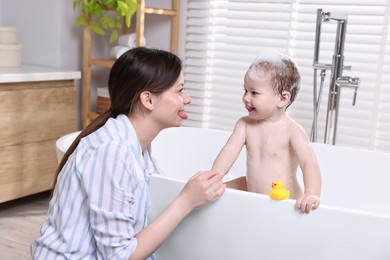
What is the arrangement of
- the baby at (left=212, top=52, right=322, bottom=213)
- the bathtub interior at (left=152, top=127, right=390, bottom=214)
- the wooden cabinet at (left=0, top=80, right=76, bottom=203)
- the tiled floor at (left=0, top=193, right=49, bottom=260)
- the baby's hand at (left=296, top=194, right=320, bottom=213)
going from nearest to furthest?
the baby's hand at (left=296, top=194, right=320, bottom=213) → the baby at (left=212, top=52, right=322, bottom=213) → the bathtub interior at (left=152, top=127, right=390, bottom=214) → the tiled floor at (left=0, top=193, right=49, bottom=260) → the wooden cabinet at (left=0, top=80, right=76, bottom=203)

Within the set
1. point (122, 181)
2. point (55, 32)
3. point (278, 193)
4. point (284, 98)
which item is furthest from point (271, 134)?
point (55, 32)

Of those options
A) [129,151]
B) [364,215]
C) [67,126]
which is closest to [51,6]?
[67,126]

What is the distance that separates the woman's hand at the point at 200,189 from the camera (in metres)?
1.51

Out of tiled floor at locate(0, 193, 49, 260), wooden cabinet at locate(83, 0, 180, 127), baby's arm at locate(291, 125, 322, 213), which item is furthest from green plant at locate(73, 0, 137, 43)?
baby's arm at locate(291, 125, 322, 213)

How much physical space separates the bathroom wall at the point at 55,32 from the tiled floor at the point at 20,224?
2.06 ft

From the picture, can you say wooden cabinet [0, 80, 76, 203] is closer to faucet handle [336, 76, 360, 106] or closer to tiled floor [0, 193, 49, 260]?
tiled floor [0, 193, 49, 260]

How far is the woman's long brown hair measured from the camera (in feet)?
4.92

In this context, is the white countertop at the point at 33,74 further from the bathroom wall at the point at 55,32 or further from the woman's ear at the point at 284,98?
the woman's ear at the point at 284,98

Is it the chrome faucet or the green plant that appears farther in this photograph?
the green plant

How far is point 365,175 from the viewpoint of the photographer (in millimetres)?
2350

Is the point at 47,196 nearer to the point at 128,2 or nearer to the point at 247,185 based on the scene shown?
the point at 128,2

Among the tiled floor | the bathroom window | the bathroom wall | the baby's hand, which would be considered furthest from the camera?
the bathroom wall

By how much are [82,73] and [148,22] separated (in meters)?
0.48

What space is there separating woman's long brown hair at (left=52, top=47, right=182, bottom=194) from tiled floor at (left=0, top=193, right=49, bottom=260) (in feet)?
3.99
